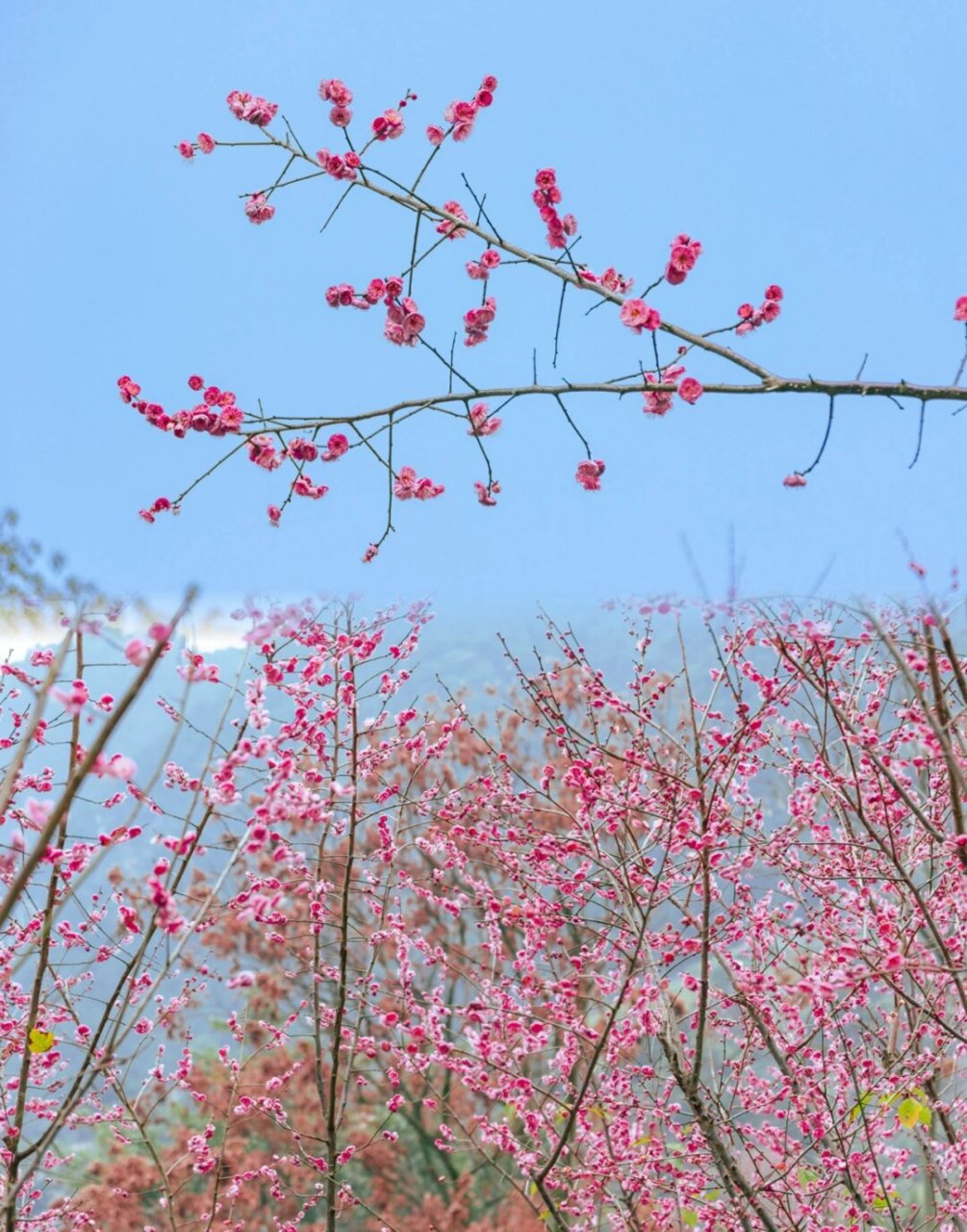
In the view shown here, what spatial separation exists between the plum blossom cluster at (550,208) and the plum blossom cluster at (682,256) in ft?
1.48

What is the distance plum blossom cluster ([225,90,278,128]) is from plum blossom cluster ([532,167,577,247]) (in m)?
1.38

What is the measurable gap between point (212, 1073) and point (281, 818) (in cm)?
996

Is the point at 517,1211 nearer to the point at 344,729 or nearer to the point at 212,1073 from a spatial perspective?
the point at 212,1073

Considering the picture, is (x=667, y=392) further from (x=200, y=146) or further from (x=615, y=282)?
(x=200, y=146)

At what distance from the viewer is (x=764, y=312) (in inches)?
145

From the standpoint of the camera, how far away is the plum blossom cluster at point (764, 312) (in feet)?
12.0

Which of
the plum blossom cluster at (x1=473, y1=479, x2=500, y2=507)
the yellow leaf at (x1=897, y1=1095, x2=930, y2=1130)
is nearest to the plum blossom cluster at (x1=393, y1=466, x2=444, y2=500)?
the plum blossom cluster at (x1=473, y1=479, x2=500, y2=507)

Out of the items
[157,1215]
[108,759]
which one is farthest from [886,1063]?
[157,1215]

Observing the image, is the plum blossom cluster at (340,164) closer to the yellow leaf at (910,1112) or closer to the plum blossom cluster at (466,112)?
the plum blossom cluster at (466,112)

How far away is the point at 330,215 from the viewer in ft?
11.8

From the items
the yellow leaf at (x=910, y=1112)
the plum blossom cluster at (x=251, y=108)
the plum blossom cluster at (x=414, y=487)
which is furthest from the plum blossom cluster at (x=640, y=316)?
the yellow leaf at (x=910, y=1112)

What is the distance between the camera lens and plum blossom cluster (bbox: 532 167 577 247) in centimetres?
353

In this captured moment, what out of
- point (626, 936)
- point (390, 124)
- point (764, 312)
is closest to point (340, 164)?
point (390, 124)

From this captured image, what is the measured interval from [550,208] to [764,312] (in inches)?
36.0
